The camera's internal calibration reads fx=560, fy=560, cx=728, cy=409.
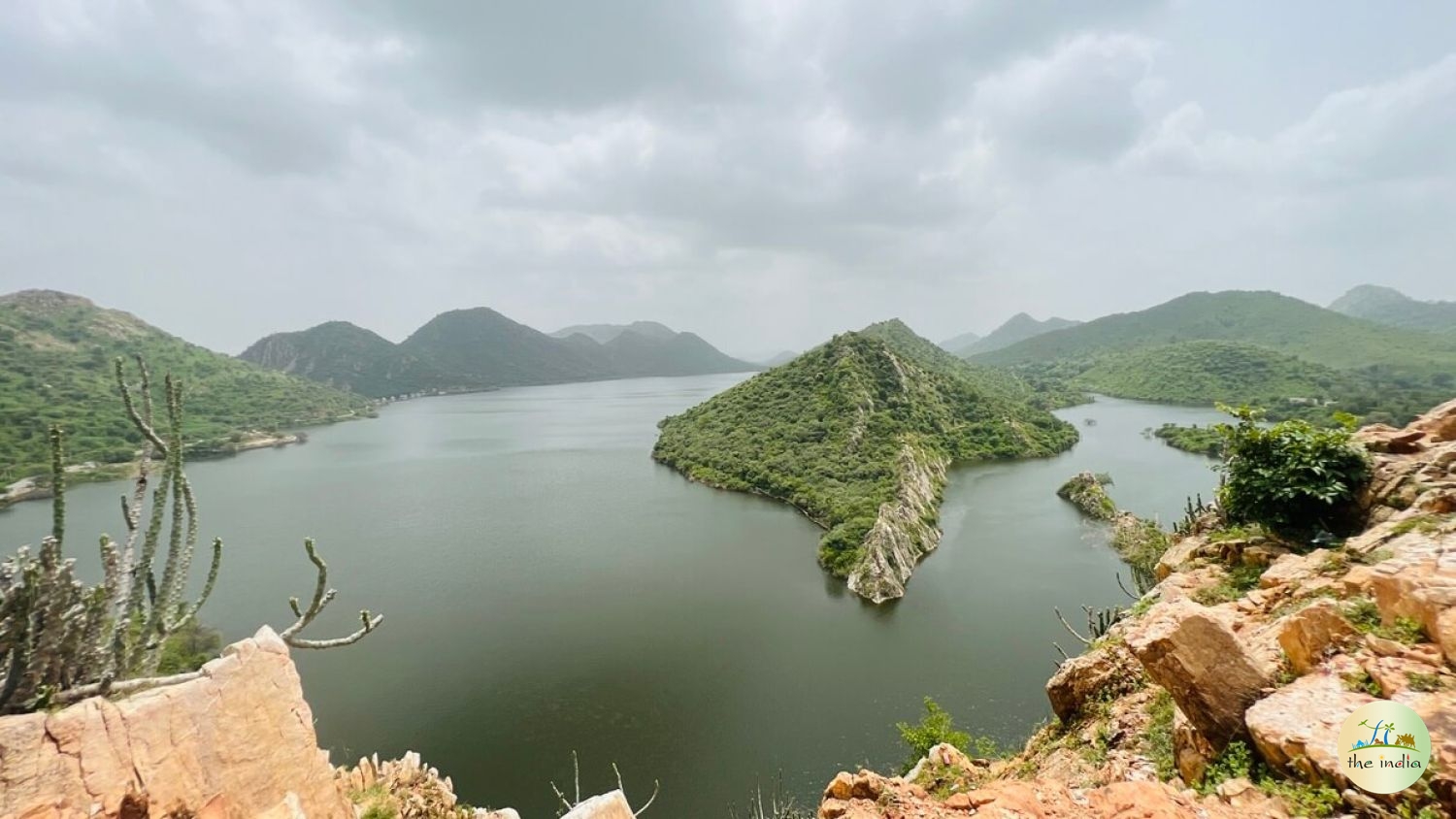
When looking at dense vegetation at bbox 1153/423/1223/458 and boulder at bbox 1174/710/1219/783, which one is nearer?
boulder at bbox 1174/710/1219/783

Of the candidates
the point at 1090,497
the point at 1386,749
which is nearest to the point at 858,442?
the point at 1090,497

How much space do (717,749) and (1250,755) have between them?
14.0 meters

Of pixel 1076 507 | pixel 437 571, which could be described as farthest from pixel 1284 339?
pixel 437 571

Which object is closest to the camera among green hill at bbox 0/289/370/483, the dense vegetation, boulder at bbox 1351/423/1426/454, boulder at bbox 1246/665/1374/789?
boulder at bbox 1246/665/1374/789

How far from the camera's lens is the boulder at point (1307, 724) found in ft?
14.8

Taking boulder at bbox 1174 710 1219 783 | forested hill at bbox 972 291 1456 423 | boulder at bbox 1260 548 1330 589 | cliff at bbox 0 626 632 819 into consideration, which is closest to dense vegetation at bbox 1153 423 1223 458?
forested hill at bbox 972 291 1456 423

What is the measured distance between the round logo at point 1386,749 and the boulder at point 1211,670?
3.26ft

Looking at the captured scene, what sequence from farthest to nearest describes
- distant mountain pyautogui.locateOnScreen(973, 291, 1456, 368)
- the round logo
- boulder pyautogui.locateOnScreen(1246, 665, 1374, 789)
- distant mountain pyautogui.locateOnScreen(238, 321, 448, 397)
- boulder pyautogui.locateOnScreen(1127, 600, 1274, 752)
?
distant mountain pyautogui.locateOnScreen(238, 321, 448, 397)
distant mountain pyautogui.locateOnScreen(973, 291, 1456, 368)
boulder pyautogui.locateOnScreen(1127, 600, 1274, 752)
boulder pyautogui.locateOnScreen(1246, 665, 1374, 789)
the round logo

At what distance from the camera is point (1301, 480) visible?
9.81 metres

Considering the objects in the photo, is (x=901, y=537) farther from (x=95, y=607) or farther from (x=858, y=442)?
(x=95, y=607)

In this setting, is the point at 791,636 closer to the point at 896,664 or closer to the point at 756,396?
the point at 896,664

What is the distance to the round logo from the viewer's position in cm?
405

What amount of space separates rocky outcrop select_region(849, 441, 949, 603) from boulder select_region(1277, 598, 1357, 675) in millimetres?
20647

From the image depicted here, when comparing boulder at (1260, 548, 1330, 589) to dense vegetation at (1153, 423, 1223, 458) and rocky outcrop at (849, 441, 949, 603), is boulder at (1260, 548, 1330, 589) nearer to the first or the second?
rocky outcrop at (849, 441, 949, 603)
